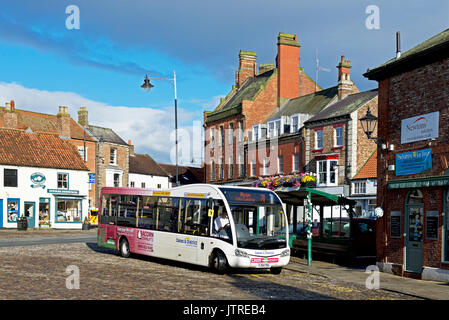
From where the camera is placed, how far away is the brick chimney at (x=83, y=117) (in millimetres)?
63500

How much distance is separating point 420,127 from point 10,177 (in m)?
36.2

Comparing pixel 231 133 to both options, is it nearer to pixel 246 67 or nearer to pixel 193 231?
pixel 246 67

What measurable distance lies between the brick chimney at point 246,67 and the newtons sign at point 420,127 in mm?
42865

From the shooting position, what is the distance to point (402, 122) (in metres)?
18.3

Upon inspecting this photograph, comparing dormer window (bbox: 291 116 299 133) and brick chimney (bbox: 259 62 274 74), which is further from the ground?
brick chimney (bbox: 259 62 274 74)

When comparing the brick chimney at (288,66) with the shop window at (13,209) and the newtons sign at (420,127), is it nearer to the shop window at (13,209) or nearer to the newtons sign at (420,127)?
the shop window at (13,209)

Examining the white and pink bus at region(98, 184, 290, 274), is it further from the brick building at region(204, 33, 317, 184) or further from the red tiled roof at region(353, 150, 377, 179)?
the brick building at region(204, 33, 317, 184)

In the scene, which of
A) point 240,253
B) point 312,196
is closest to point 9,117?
point 312,196

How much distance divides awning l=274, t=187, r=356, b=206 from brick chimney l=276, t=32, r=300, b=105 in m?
30.6

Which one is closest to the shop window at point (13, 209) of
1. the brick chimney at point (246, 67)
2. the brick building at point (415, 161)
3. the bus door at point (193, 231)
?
the brick chimney at point (246, 67)

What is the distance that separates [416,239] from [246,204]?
559 centimetres

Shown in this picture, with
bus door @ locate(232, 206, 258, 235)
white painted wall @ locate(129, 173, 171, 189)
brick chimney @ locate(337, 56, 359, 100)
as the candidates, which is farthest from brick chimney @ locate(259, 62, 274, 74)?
bus door @ locate(232, 206, 258, 235)

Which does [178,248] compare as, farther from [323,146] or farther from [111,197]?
[323,146]

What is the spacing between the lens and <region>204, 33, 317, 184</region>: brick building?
Answer: 52406mm
